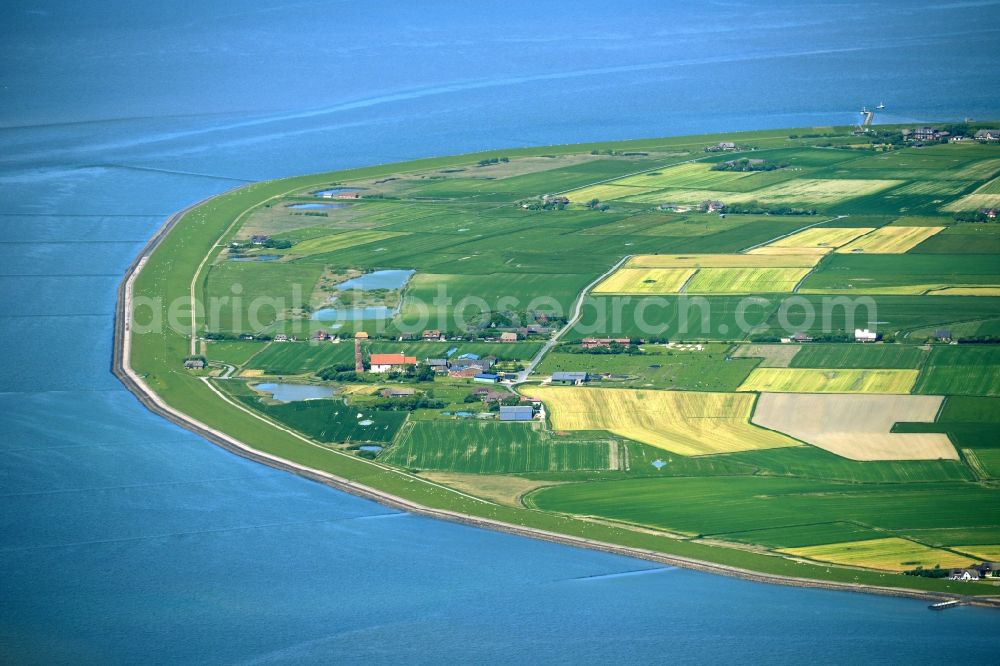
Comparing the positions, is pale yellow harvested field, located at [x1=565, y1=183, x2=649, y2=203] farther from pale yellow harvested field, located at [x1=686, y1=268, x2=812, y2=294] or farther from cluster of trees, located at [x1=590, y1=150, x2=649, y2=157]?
pale yellow harvested field, located at [x1=686, y1=268, x2=812, y2=294]

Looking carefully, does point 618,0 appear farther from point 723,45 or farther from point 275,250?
point 275,250

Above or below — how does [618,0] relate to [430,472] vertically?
above

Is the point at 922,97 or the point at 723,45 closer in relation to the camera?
the point at 922,97

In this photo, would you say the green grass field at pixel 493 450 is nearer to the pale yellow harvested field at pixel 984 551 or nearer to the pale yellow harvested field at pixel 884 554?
the pale yellow harvested field at pixel 884 554

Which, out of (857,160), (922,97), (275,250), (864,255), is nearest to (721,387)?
(864,255)

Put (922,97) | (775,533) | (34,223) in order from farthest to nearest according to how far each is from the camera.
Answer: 1. (922,97)
2. (34,223)
3. (775,533)

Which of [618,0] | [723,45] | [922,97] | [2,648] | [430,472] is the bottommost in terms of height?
[2,648]

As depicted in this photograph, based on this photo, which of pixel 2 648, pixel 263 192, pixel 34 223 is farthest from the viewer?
pixel 263 192

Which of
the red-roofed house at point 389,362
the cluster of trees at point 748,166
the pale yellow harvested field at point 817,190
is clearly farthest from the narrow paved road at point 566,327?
the cluster of trees at point 748,166
